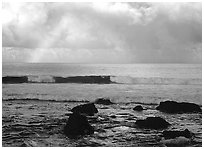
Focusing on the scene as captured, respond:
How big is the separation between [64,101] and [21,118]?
285 cm

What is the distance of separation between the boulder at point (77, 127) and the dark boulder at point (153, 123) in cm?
169

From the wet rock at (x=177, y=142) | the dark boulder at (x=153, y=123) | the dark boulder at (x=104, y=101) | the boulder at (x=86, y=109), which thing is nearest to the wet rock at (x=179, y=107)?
the dark boulder at (x=153, y=123)

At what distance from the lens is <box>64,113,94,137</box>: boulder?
8.41m

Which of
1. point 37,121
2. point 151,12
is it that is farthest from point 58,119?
point 151,12

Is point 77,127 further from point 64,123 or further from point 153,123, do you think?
point 153,123

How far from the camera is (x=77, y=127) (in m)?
8.52

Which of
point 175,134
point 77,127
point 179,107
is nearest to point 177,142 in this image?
point 175,134

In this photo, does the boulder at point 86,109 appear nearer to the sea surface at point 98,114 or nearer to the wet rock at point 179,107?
the sea surface at point 98,114

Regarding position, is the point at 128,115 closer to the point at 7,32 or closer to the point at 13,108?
the point at 13,108

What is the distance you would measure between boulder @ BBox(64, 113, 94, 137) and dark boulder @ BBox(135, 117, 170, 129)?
1687mm

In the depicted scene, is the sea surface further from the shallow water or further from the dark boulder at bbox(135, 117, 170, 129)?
the dark boulder at bbox(135, 117, 170, 129)

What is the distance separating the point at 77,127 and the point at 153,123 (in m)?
2.51

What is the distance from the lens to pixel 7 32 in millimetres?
8500

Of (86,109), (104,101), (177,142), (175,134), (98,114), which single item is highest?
(104,101)
